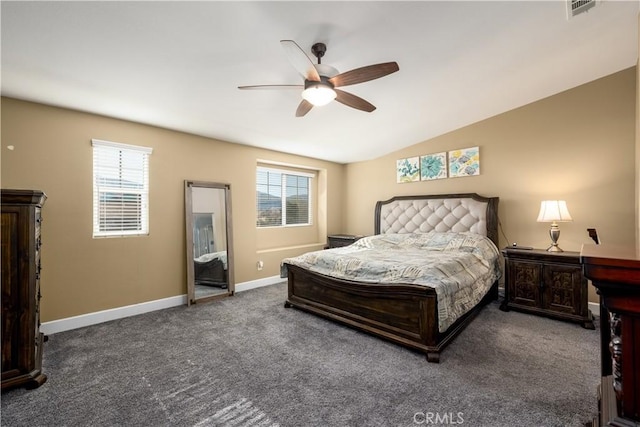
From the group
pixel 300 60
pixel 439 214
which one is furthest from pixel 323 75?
pixel 439 214

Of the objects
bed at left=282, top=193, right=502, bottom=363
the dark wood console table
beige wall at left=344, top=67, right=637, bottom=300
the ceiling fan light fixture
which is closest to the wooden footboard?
bed at left=282, top=193, right=502, bottom=363

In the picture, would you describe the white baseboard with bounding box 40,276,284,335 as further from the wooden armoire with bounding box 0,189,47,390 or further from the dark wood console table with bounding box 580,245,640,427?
the dark wood console table with bounding box 580,245,640,427

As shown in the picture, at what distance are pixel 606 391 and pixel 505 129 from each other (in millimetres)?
3927

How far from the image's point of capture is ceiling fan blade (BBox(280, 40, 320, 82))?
186 centimetres

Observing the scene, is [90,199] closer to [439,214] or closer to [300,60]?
[300,60]

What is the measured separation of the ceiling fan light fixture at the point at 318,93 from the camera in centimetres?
226

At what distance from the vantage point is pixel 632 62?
3078 millimetres

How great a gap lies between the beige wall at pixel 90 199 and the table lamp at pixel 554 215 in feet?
13.5

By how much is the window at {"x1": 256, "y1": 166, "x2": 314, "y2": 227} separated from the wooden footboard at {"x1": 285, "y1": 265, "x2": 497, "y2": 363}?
6.62ft

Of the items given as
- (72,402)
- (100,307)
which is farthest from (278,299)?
(72,402)

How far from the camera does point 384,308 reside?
274 cm

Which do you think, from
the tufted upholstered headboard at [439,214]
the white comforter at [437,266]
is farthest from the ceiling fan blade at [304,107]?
the tufted upholstered headboard at [439,214]

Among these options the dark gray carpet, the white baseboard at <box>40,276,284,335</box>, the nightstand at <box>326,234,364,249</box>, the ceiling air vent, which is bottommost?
the dark gray carpet

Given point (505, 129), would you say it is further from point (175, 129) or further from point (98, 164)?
point (98, 164)
